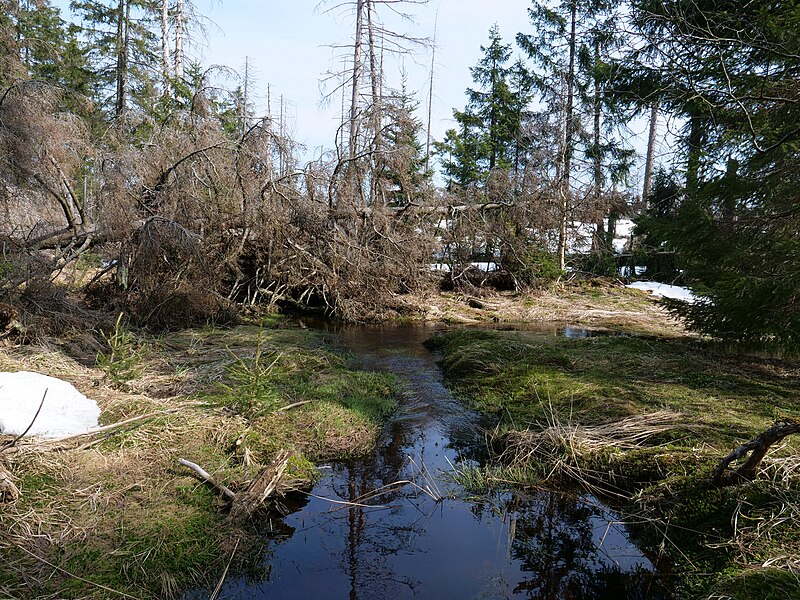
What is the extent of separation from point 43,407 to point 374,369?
4.68 meters

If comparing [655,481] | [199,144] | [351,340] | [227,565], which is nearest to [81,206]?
[199,144]

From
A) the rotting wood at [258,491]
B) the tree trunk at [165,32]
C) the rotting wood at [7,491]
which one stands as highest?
the tree trunk at [165,32]

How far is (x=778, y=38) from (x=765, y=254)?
2.55 meters

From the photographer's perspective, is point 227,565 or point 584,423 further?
point 584,423

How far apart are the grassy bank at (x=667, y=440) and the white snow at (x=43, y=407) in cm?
347

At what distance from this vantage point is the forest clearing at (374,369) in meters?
3.41

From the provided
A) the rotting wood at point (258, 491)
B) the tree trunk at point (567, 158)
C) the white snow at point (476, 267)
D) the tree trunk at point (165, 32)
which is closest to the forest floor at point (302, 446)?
the rotting wood at point (258, 491)

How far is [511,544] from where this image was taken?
3736 millimetres

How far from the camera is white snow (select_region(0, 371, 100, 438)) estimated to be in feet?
13.1

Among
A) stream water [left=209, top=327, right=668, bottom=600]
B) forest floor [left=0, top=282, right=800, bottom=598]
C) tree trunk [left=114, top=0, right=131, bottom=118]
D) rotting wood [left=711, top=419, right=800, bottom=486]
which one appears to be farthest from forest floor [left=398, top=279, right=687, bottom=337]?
tree trunk [left=114, top=0, right=131, bottom=118]

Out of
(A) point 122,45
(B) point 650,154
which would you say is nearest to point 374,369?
(A) point 122,45

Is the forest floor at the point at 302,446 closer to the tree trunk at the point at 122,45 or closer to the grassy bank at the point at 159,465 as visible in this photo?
the grassy bank at the point at 159,465

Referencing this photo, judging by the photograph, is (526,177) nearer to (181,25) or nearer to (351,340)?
(351,340)

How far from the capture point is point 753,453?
3.38m
